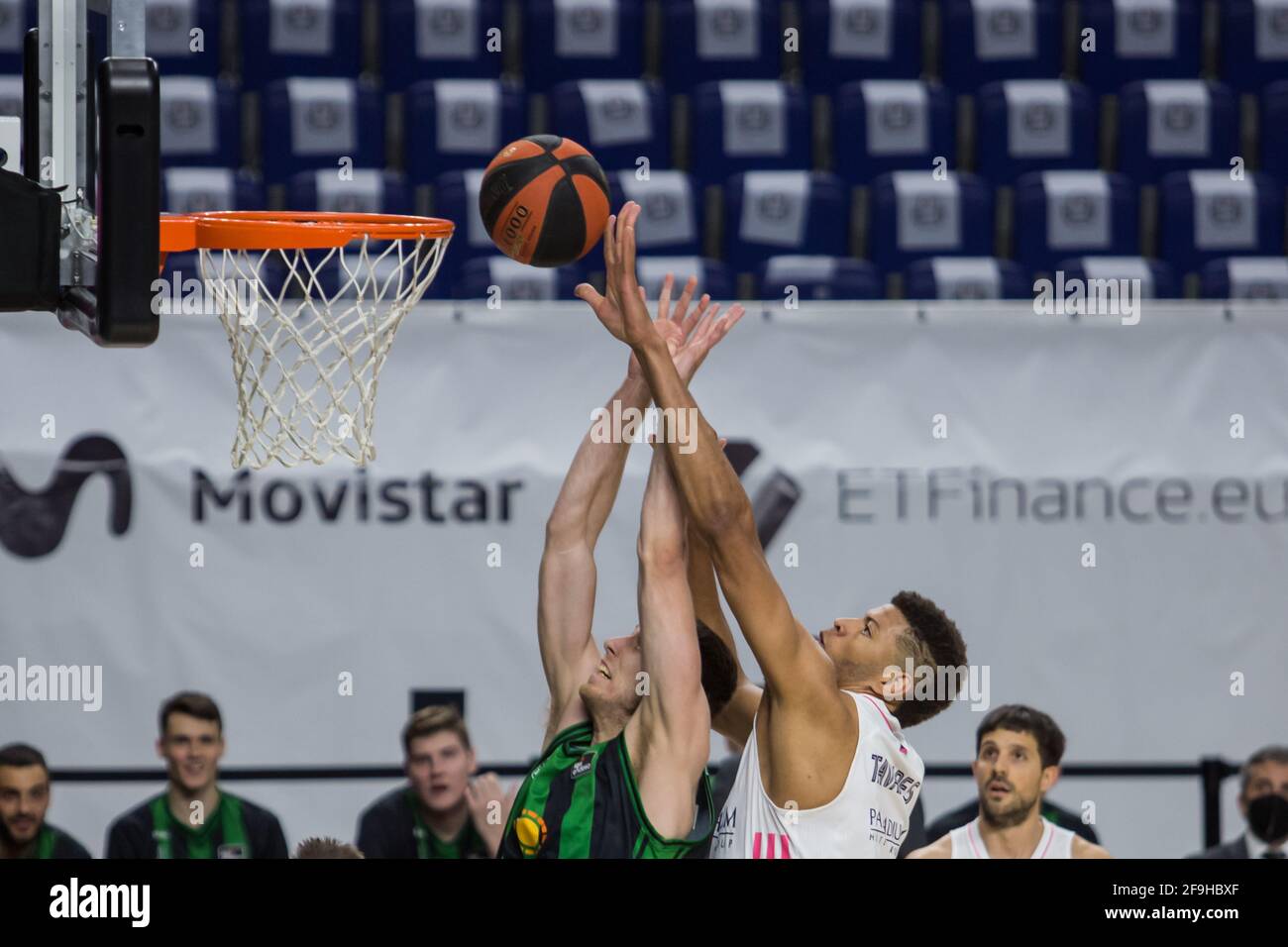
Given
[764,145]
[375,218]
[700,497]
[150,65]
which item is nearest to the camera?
[150,65]

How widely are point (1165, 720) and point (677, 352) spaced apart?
234 cm

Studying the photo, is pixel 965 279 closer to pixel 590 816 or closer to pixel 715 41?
pixel 715 41

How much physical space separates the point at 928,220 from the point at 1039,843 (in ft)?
9.02

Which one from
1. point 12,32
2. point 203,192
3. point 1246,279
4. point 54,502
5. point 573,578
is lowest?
point 573,578

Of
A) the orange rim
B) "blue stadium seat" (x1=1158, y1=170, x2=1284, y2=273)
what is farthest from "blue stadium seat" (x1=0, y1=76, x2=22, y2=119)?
"blue stadium seat" (x1=1158, y1=170, x2=1284, y2=273)

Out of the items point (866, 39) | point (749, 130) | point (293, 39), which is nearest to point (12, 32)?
point (293, 39)

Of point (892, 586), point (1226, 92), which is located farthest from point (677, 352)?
point (1226, 92)

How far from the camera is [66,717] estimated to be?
18.2 feet

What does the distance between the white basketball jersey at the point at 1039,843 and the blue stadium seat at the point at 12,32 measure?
4.61 metres

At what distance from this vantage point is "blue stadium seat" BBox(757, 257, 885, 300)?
22.2ft

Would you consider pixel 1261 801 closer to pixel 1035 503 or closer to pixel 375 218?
pixel 1035 503

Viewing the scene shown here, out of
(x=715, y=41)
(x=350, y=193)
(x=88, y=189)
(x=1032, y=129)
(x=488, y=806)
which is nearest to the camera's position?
(x=88, y=189)

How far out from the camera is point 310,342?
5.64 metres

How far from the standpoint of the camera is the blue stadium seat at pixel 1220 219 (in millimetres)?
7262
